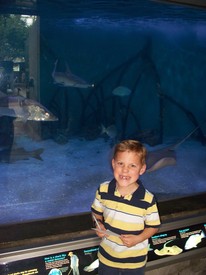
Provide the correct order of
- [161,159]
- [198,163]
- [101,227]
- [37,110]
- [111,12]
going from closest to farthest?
1. [101,227]
2. [37,110]
3. [161,159]
4. [198,163]
5. [111,12]

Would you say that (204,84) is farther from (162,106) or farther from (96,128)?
(96,128)

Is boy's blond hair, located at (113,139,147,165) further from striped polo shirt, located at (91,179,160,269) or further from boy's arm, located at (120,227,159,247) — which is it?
Result: boy's arm, located at (120,227,159,247)

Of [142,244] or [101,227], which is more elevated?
[101,227]

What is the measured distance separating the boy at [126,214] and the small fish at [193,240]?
110cm

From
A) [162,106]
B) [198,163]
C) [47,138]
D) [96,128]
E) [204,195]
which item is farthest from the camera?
[162,106]

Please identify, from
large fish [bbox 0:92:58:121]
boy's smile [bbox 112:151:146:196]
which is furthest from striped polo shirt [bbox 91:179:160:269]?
large fish [bbox 0:92:58:121]

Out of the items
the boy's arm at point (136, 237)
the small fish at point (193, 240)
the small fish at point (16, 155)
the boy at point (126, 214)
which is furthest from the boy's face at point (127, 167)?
the small fish at point (16, 155)

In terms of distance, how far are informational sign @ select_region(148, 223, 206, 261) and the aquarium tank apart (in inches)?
24.8

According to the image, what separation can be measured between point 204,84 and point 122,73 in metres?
3.17

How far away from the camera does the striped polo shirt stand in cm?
181

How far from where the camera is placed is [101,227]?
1.85m

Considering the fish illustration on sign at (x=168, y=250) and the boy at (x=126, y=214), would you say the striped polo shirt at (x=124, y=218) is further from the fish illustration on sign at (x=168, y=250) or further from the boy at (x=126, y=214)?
the fish illustration on sign at (x=168, y=250)

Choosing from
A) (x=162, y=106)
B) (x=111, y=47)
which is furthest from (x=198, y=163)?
(x=111, y=47)

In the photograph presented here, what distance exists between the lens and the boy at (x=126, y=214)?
179 centimetres
